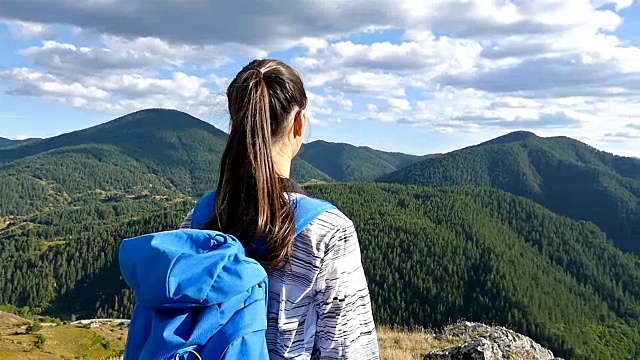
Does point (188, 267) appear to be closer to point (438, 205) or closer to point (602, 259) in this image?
point (438, 205)

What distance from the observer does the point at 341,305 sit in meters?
2.17

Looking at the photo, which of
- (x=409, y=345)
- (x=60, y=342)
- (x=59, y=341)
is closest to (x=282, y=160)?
(x=409, y=345)

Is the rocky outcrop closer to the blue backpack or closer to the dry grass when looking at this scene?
the dry grass

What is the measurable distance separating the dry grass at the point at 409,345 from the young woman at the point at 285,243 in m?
6.78

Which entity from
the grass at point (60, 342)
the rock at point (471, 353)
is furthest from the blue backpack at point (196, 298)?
the grass at point (60, 342)

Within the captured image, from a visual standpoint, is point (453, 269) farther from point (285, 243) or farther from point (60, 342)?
point (285, 243)

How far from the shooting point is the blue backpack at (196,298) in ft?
6.22

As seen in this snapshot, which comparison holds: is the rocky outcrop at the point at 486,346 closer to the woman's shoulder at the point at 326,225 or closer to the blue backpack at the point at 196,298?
the woman's shoulder at the point at 326,225

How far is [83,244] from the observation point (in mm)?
140375

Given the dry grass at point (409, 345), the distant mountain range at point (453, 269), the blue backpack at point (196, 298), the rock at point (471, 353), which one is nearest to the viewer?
the blue backpack at point (196, 298)

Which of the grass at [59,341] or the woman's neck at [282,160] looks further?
the grass at [59,341]

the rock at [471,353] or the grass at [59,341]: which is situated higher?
the rock at [471,353]

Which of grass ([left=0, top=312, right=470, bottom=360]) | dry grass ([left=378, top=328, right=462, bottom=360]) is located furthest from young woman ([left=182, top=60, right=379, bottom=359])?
grass ([left=0, top=312, right=470, bottom=360])

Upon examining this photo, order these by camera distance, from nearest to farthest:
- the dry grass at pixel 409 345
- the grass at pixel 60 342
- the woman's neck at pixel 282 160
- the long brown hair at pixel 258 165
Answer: the long brown hair at pixel 258 165
the woman's neck at pixel 282 160
the dry grass at pixel 409 345
the grass at pixel 60 342
